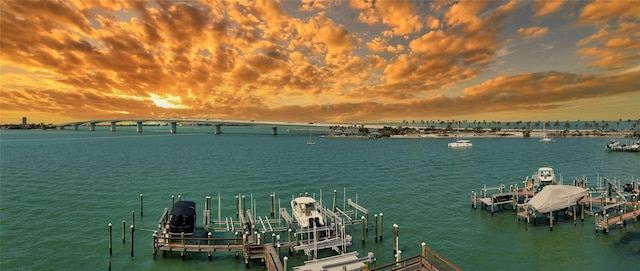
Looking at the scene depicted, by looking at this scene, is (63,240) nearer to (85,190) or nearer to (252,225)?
(252,225)

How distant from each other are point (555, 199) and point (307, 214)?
26847 millimetres

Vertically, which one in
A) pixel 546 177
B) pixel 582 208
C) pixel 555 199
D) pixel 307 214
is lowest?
pixel 582 208

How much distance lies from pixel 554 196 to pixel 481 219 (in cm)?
774

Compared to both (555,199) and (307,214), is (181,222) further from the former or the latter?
Result: (555,199)

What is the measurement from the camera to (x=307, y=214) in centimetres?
3125

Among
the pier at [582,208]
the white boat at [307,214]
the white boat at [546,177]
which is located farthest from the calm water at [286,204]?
the white boat at [546,177]

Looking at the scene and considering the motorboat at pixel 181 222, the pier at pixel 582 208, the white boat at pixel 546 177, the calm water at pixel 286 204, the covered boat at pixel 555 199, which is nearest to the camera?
the calm water at pixel 286 204

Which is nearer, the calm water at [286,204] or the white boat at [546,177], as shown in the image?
the calm water at [286,204]

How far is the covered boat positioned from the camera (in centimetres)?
3491

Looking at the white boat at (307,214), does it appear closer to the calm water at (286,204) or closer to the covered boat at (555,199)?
the calm water at (286,204)

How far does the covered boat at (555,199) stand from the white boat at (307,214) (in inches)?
930

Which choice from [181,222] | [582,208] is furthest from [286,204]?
[582,208]

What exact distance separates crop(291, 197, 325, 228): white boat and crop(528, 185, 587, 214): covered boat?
930 inches

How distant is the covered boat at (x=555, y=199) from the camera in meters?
34.9
